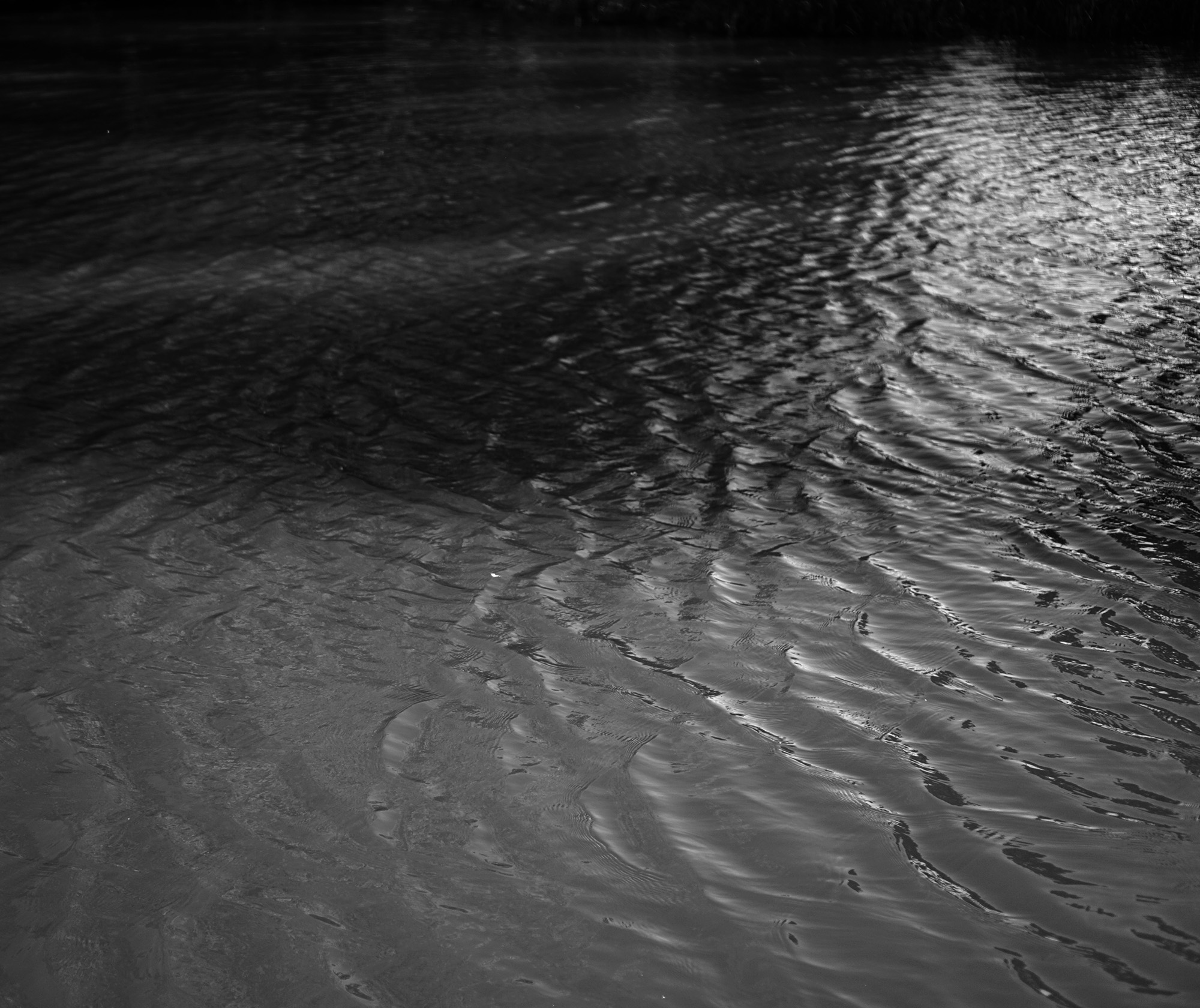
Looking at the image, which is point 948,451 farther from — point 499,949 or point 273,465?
point 499,949

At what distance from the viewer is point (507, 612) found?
5.88m

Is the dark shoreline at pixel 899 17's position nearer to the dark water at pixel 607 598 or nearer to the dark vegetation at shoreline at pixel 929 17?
the dark vegetation at shoreline at pixel 929 17

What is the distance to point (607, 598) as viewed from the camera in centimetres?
595

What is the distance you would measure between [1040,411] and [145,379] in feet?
20.3

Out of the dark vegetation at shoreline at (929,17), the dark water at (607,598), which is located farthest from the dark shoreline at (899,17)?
the dark water at (607,598)

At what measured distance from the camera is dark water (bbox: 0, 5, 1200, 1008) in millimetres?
3980

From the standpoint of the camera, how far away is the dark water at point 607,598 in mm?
3980

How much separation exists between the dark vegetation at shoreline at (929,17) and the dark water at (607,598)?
34.8ft

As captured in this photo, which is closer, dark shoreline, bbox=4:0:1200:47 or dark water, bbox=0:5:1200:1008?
dark water, bbox=0:5:1200:1008

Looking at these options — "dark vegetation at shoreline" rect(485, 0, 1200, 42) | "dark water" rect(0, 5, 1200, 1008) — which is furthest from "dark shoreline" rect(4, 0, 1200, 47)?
"dark water" rect(0, 5, 1200, 1008)

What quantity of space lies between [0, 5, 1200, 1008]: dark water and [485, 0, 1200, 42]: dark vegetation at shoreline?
1062 centimetres

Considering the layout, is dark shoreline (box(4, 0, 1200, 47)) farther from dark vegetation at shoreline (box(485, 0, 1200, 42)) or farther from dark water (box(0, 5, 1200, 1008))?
dark water (box(0, 5, 1200, 1008))

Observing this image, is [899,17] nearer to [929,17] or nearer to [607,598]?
[929,17]

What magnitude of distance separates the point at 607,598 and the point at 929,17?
21.1m
